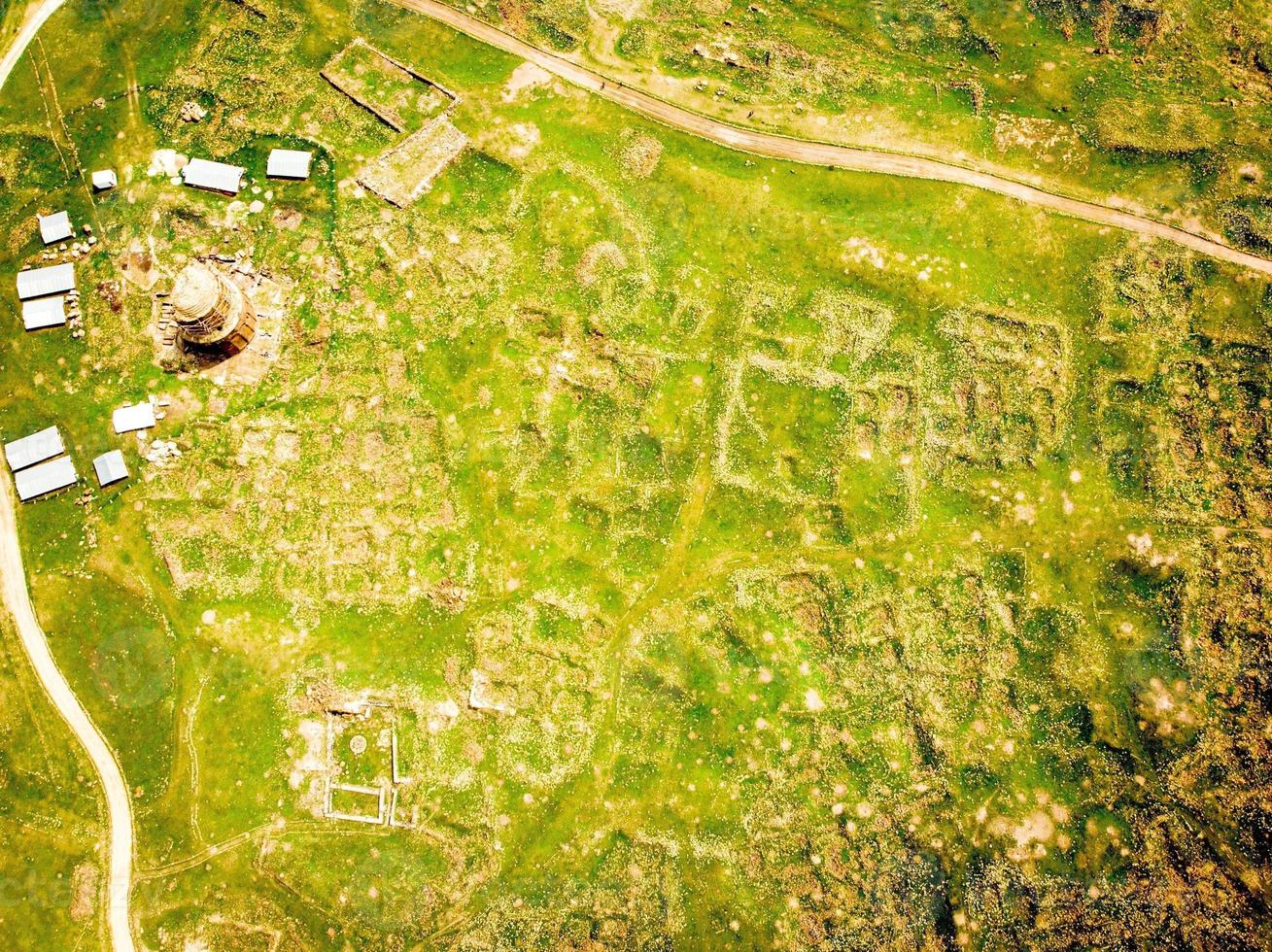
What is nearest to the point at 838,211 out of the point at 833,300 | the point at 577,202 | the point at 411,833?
the point at 833,300

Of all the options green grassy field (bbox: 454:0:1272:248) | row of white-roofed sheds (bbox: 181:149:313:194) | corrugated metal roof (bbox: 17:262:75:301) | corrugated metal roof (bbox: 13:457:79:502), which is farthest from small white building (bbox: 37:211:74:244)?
green grassy field (bbox: 454:0:1272:248)

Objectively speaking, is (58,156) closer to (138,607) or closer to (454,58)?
(454,58)

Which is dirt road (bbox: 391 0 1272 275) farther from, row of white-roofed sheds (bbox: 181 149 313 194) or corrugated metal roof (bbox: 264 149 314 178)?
row of white-roofed sheds (bbox: 181 149 313 194)

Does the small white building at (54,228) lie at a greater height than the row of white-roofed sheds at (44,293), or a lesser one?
greater

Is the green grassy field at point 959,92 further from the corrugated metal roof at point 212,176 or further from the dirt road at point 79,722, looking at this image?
the dirt road at point 79,722

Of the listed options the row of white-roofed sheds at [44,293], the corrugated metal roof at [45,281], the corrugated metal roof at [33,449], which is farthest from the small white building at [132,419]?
the corrugated metal roof at [45,281]

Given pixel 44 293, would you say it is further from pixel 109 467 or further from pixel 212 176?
pixel 212 176

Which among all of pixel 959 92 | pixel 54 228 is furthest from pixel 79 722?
pixel 959 92
